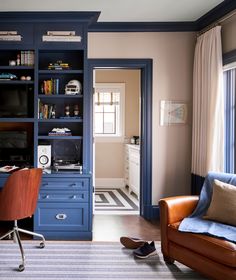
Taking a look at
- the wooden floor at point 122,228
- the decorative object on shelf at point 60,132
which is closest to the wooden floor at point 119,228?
the wooden floor at point 122,228

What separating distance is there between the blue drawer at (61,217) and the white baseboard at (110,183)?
9.85ft

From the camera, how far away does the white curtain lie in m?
3.61

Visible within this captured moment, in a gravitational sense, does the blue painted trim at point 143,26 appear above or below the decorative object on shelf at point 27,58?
above

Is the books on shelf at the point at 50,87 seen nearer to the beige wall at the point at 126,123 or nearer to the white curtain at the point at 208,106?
the white curtain at the point at 208,106

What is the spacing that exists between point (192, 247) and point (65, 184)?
64.8 inches

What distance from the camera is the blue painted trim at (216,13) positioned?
3.48 meters

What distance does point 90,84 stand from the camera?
14.2 ft

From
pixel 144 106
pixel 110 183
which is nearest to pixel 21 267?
pixel 144 106

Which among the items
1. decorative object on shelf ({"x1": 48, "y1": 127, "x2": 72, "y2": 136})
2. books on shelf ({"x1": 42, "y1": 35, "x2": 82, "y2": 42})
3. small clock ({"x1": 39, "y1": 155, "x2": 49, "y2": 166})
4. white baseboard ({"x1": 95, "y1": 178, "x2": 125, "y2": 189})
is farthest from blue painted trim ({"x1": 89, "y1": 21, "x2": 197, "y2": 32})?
white baseboard ({"x1": 95, "y1": 178, "x2": 125, "y2": 189})

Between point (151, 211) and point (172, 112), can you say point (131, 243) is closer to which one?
point (151, 211)

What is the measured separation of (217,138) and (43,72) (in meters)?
2.22

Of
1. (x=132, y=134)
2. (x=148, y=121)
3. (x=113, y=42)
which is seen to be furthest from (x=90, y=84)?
(x=132, y=134)

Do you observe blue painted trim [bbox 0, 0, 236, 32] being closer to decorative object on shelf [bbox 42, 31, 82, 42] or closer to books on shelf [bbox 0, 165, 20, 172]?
decorative object on shelf [bbox 42, 31, 82, 42]

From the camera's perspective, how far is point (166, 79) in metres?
4.36
